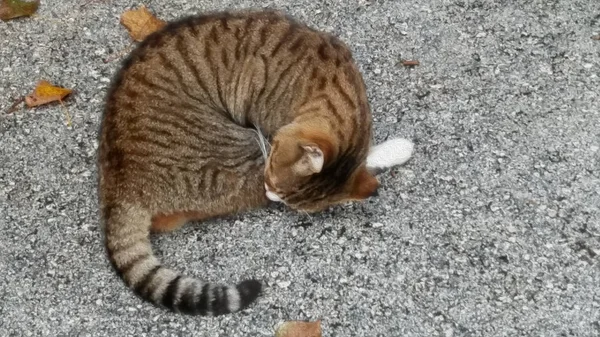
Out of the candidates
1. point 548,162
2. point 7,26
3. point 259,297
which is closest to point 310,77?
point 259,297

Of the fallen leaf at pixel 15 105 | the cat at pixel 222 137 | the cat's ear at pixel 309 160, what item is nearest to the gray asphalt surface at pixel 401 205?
the fallen leaf at pixel 15 105

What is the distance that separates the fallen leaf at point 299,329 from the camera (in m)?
3.03

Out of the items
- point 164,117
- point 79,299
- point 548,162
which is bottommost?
point 79,299

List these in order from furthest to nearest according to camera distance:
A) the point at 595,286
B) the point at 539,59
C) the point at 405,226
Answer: the point at 539,59 < the point at 405,226 < the point at 595,286

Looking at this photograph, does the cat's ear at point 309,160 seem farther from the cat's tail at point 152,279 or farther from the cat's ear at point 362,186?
the cat's tail at point 152,279

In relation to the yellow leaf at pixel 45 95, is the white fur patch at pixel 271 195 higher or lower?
higher

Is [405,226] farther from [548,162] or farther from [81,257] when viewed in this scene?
[81,257]

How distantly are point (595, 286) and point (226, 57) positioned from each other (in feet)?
5.94

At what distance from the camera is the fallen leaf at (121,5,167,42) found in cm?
418

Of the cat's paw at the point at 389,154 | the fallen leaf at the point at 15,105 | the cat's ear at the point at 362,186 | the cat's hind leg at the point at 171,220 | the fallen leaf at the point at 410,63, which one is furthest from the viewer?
the fallen leaf at the point at 410,63

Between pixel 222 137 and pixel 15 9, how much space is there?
5.52ft

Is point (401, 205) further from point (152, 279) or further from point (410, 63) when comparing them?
point (152, 279)

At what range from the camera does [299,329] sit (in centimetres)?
304

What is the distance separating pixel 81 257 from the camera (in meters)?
3.31
